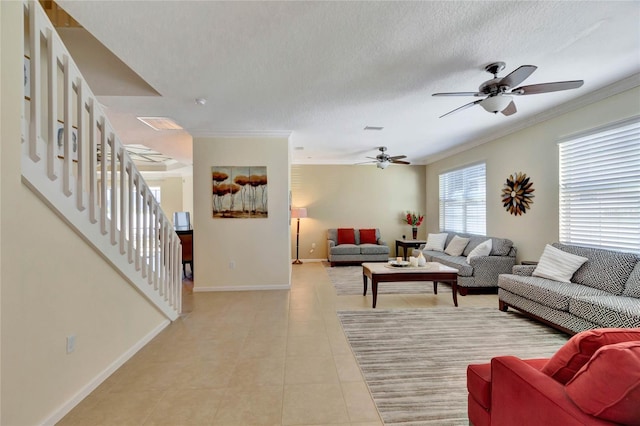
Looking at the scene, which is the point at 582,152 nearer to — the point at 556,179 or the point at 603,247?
the point at 556,179

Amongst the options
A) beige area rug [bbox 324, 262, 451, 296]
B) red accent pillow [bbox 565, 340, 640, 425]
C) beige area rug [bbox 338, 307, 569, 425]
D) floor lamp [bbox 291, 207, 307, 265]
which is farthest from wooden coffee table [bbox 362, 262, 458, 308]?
floor lamp [bbox 291, 207, 307, 265]

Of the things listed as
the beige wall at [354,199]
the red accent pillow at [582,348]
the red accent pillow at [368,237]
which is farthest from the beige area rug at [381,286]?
the red accent pillow at [582,348]

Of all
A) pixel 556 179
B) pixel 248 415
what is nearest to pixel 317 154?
pixel 556 179

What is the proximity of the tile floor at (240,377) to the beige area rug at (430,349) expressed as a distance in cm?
16

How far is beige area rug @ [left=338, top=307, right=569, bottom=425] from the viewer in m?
1.91

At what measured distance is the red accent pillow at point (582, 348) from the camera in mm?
1116

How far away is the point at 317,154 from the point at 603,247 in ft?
16.7

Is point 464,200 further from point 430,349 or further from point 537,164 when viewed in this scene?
point 430,349

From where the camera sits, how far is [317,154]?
6.75 meters

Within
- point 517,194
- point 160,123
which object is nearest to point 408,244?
point 517,194

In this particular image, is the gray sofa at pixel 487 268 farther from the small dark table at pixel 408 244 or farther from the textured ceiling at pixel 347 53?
the small dark table at pixel 408 244

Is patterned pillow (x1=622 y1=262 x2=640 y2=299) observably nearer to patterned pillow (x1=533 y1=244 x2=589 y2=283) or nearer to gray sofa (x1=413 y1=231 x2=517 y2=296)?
patterned pillow (x1=533 y1=244 x2=589 y2=283)

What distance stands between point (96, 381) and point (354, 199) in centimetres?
653

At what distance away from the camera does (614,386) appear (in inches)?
35.8
